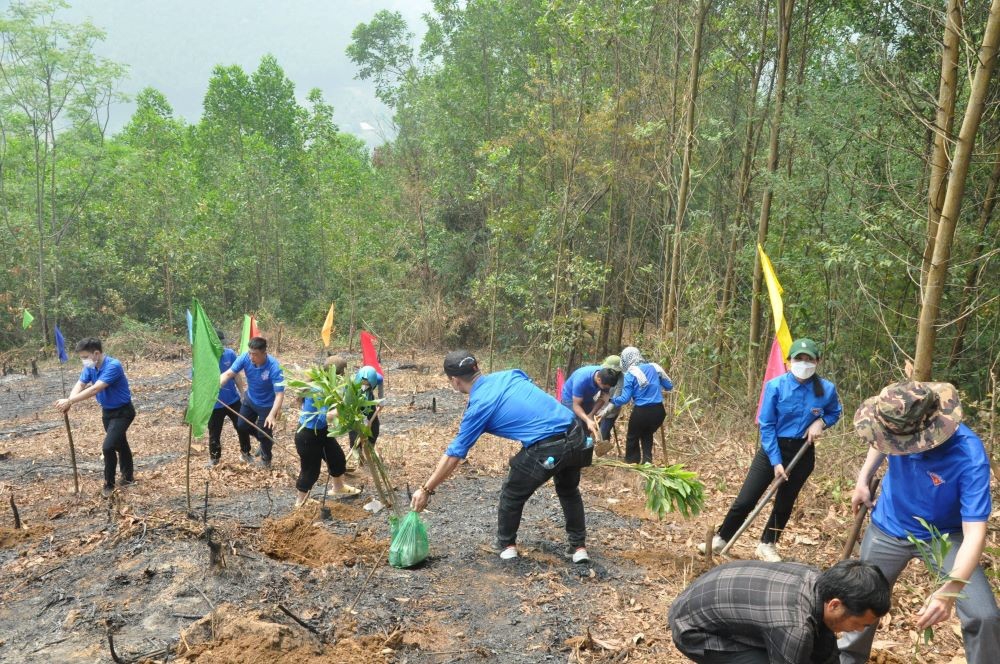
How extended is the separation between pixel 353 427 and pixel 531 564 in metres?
1.63

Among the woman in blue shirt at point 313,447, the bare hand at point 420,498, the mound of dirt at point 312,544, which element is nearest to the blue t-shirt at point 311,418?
the woman in blue shirt at point 313,447

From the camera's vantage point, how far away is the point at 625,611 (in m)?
4.34

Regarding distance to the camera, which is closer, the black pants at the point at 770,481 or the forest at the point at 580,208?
the black pants at the point at 770,481

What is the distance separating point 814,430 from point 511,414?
209 cm

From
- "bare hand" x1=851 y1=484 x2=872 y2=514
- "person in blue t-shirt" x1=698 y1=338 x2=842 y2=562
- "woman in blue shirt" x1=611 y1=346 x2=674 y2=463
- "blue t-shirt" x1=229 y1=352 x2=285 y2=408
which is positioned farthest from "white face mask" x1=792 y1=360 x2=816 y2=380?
"blue t-shirt" x1=229 y1=352 x2=285 y2=408

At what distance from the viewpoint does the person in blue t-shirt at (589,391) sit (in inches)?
269

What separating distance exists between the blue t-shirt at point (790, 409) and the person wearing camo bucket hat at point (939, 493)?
1428mm

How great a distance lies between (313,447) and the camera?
20.0 ft

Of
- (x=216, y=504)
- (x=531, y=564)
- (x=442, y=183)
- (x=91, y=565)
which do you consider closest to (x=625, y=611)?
(x=531, y=564)

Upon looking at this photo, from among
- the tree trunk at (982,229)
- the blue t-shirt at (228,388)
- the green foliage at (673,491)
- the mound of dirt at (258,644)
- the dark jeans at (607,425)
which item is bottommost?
the mound of dirt at (258,644)

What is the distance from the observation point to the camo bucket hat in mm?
2975

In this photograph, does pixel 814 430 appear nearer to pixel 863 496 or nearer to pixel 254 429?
pixel 863 496

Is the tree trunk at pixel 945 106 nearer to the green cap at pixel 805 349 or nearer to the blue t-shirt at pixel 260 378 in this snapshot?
the green cap at pixel 805 349

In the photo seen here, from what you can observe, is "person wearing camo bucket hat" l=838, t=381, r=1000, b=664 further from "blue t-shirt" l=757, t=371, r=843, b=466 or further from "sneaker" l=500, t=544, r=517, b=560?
"sneaker" l=500, t=544, r=517, b=560
